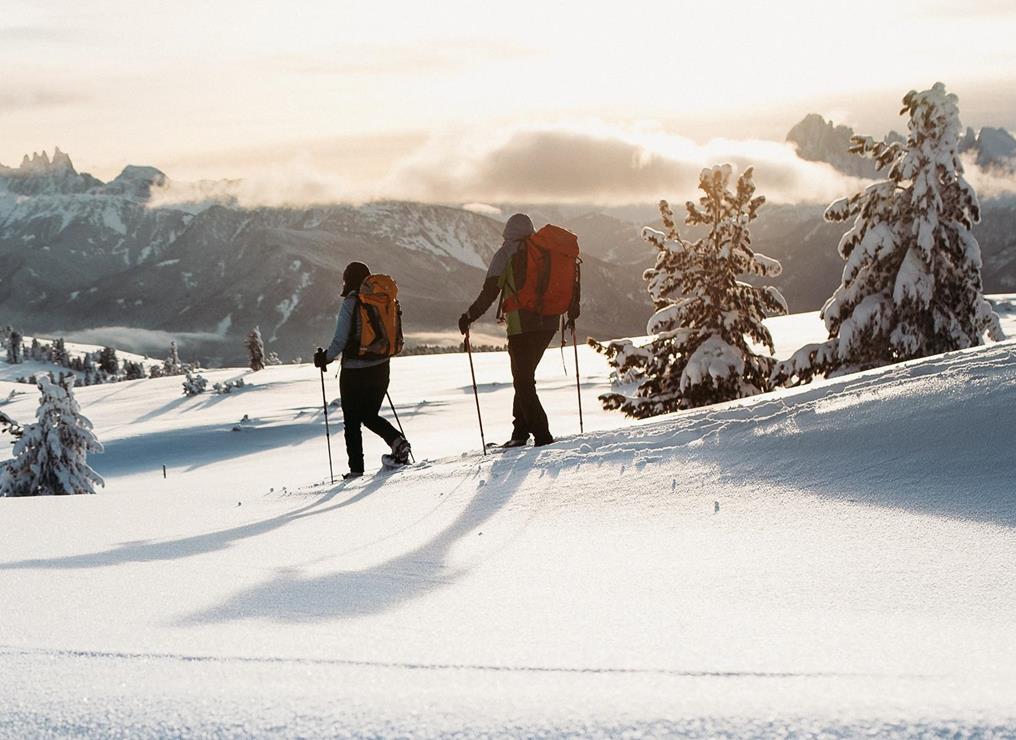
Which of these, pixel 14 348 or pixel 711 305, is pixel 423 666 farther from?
pixel 14 348

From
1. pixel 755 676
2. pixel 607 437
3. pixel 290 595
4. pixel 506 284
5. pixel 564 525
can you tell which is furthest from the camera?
pixel 506 284

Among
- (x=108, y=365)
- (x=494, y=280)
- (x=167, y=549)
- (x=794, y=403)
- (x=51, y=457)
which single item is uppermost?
(x=108, y=365)

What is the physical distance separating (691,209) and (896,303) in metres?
4.70

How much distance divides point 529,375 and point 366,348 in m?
1.77

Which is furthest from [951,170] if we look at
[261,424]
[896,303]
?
[261,424]

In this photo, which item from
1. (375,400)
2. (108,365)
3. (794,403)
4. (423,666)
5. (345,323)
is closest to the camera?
(423,666)

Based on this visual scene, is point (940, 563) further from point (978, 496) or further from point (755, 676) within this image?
point (755, 676)

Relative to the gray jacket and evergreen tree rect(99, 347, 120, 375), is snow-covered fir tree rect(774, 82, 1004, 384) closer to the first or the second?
the gray jacket

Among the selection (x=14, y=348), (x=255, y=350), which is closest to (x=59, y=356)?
(x=14, y=348)

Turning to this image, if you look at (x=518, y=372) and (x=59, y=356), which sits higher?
(x=59, y=356)

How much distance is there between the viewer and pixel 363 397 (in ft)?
31.2

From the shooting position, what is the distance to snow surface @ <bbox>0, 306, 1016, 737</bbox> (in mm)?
2035

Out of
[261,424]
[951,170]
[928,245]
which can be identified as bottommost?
[261,424]

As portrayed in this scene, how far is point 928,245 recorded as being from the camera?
55.0 ft
